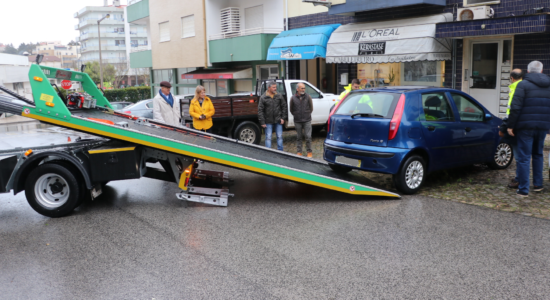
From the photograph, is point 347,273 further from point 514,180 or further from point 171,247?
point 514,180

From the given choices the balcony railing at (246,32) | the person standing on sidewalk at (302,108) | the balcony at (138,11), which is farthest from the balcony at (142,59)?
the person standing on sidewalk at (302,108)

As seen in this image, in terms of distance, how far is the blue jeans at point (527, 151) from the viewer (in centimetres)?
718

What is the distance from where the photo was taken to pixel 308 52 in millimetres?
18156

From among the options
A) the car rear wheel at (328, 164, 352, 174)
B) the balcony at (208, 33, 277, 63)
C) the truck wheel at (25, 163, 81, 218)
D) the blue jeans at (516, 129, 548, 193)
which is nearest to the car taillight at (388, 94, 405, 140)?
the car rear wheel at (328, 164, 352, 174)

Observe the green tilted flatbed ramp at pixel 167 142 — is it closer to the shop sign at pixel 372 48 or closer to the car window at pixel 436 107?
the car window at pixel 436 107

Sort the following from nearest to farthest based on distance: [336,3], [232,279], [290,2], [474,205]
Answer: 1. [232,279]
2. [474,205]
3. [336,3]
4. [290,2]

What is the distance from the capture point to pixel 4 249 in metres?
5.57

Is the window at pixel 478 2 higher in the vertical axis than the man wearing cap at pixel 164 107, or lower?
higher

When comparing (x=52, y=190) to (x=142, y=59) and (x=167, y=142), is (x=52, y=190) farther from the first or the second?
(x=142, y=59)

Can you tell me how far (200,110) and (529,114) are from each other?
253 inches

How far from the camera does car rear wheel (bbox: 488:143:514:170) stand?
8.96m

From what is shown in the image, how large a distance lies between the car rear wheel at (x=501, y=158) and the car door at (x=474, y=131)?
444 mm

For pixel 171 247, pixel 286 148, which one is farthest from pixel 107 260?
pixel 286 148

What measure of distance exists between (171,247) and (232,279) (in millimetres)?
1193
